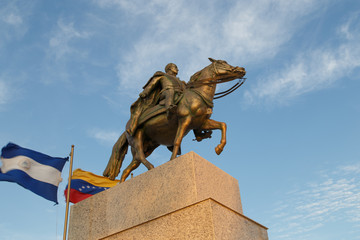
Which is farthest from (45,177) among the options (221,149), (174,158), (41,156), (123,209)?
(221,149)

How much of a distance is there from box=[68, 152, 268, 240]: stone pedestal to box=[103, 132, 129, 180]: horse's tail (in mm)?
1326

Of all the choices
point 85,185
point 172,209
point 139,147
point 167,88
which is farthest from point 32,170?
point 172,209

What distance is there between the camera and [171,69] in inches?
374

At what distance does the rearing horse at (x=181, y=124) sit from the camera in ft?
26.4

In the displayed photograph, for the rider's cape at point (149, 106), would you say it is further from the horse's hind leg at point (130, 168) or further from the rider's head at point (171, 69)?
the horse's hind leg at point (130, 168)

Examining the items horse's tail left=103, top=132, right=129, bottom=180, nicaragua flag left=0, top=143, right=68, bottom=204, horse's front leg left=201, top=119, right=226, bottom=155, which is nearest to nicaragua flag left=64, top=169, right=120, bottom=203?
nicaragua flag left=0, top=143, right=68, bottom=204

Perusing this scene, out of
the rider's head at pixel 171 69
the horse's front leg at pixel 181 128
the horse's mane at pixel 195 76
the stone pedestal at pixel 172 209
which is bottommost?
the stone pedestal at pixel 172 209

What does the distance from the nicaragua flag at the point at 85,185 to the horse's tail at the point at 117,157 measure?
7.21 ft

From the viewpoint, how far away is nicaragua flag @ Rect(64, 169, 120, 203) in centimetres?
1148

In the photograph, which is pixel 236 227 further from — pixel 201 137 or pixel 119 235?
pixel 201 137

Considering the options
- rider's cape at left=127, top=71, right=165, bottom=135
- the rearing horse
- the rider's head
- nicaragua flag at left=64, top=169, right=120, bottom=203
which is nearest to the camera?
the rearing horse

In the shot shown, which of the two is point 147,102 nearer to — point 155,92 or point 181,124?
point 155,92

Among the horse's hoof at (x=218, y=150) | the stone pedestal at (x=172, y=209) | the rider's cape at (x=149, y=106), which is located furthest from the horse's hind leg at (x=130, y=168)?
the horse's hoof at (x=218, y=150)

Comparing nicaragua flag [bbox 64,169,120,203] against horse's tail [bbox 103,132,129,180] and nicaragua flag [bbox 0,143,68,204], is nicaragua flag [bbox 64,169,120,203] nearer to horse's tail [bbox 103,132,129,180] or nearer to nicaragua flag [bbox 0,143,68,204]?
nicaragua flag [bbox 0,143,68,204]
